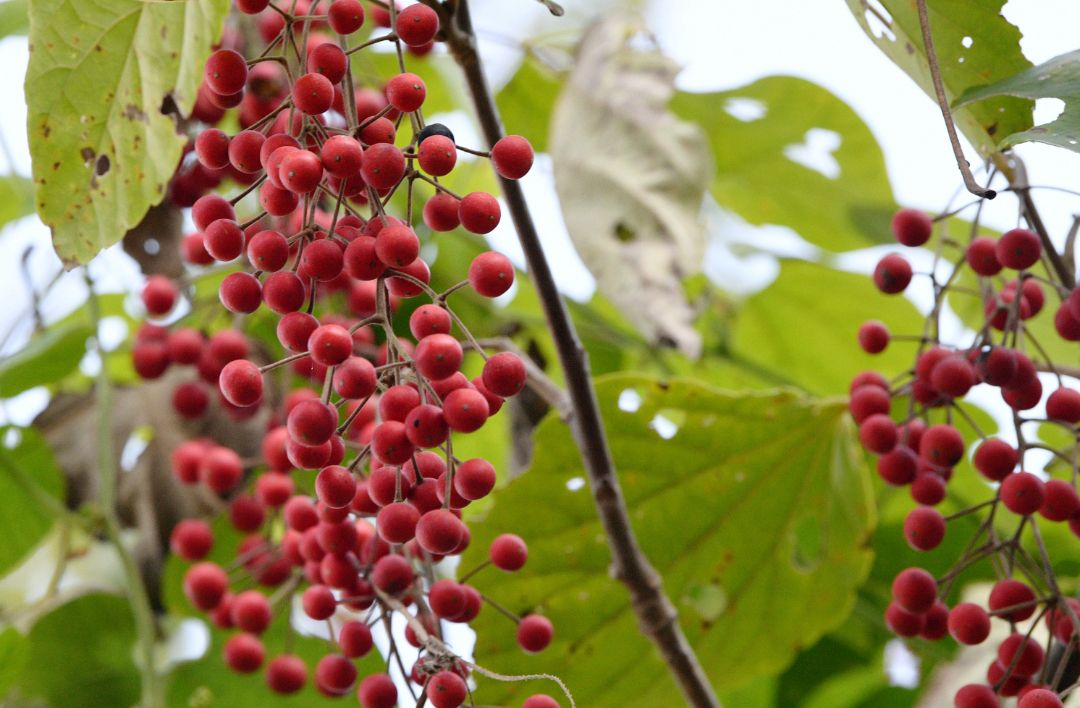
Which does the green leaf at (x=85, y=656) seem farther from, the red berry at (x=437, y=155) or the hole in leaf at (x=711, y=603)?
the red berry at (x=437, y=155)

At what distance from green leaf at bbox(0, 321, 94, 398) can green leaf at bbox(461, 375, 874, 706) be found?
0.61m

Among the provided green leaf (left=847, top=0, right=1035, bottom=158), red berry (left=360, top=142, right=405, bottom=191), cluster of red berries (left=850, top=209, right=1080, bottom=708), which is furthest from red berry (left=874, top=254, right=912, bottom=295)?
red berry (left=360, top=142, right=405, bottom=191)

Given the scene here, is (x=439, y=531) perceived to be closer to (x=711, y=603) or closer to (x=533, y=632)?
(x=533, y=632)

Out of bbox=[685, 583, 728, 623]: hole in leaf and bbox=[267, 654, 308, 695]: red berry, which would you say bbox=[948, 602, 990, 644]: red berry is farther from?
bbox=[267, 654, 308, 695]: red berry

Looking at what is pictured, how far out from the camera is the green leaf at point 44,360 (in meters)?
1.34

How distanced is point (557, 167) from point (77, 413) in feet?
2.30

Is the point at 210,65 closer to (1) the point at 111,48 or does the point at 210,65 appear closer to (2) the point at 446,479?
(1) the point at 111,48

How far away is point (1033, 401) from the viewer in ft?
2.83

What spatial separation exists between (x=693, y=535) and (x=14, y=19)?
3.03 feet

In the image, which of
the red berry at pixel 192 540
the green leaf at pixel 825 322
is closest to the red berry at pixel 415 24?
the red berry at pixel 192 540

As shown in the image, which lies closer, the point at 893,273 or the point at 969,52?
the point at 969,52

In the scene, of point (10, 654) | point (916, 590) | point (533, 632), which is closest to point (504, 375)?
point (533, 632)

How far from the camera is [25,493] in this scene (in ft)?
4.41

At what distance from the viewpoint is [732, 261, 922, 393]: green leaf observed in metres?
1.69
